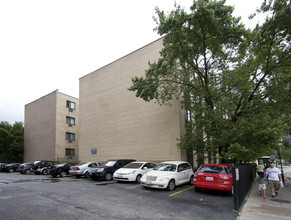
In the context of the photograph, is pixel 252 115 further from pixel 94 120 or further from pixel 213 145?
pixel 94 120

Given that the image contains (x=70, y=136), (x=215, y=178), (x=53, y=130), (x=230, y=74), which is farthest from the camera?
(x=70, y=136)

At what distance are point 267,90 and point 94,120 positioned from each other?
19770 mm

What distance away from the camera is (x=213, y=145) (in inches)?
519

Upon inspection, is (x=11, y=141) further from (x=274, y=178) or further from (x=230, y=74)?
(x=274, y=178)

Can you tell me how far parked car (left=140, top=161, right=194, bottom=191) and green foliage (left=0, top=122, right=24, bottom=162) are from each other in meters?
36.0

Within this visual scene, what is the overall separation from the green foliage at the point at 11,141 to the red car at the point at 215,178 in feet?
126

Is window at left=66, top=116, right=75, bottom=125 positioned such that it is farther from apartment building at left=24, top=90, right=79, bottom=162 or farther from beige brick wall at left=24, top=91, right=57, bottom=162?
beige brick wall at left=24, top=91, right=57, bottom=162

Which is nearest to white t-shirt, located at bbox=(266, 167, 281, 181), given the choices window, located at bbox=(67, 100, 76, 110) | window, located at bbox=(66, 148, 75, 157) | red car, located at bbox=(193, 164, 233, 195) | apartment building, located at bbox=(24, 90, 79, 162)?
red car, located at bbox=(193, 164, 233, 195)

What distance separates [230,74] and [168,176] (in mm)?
9473

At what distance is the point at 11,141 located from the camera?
38.1 m

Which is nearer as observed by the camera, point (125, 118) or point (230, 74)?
point (230, 74)

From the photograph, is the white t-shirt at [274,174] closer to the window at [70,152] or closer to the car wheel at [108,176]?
the car wheel at [108,176]

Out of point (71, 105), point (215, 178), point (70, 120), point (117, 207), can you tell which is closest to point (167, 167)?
point (215, 178)

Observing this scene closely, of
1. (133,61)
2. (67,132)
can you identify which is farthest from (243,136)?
(67,132)
